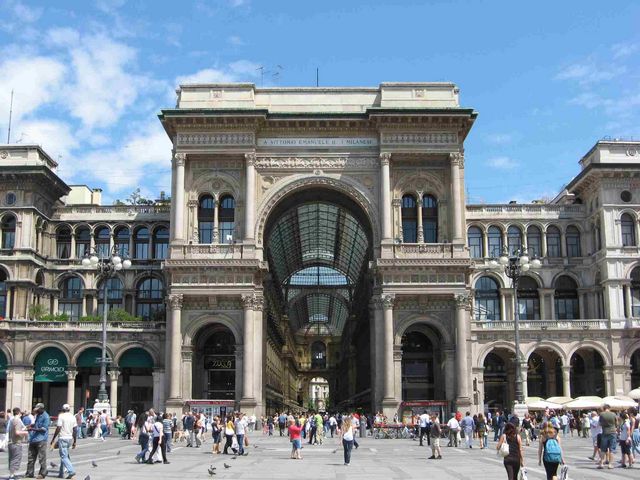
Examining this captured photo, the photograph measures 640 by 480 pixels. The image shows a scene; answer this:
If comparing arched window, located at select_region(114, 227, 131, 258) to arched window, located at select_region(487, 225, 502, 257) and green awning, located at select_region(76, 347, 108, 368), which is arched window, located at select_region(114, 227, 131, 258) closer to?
green awning, located at select_region(76, 347, 108, 368)

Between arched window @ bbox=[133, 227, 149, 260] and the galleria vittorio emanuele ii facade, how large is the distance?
0.13 m

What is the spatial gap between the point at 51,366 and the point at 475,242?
38592mm

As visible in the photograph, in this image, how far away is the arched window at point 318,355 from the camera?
573ft

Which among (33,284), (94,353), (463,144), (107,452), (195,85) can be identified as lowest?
(107,452)

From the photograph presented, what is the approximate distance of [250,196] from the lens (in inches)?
2502

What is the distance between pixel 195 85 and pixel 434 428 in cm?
3906

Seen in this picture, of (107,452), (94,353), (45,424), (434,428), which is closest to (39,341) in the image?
(94,353)

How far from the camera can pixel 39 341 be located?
70.4m

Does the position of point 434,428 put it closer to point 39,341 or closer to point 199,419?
point 199,419

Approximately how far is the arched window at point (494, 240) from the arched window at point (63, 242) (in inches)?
1495

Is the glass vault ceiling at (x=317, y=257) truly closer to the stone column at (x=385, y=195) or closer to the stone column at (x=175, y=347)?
the stone column at (x=385, y=195)

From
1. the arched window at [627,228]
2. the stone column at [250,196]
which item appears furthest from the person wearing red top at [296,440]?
the arched window at [627,228]

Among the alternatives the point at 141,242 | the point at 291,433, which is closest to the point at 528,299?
the point at 141,242

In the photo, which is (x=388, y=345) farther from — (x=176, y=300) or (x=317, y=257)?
(x=317, y=257)
